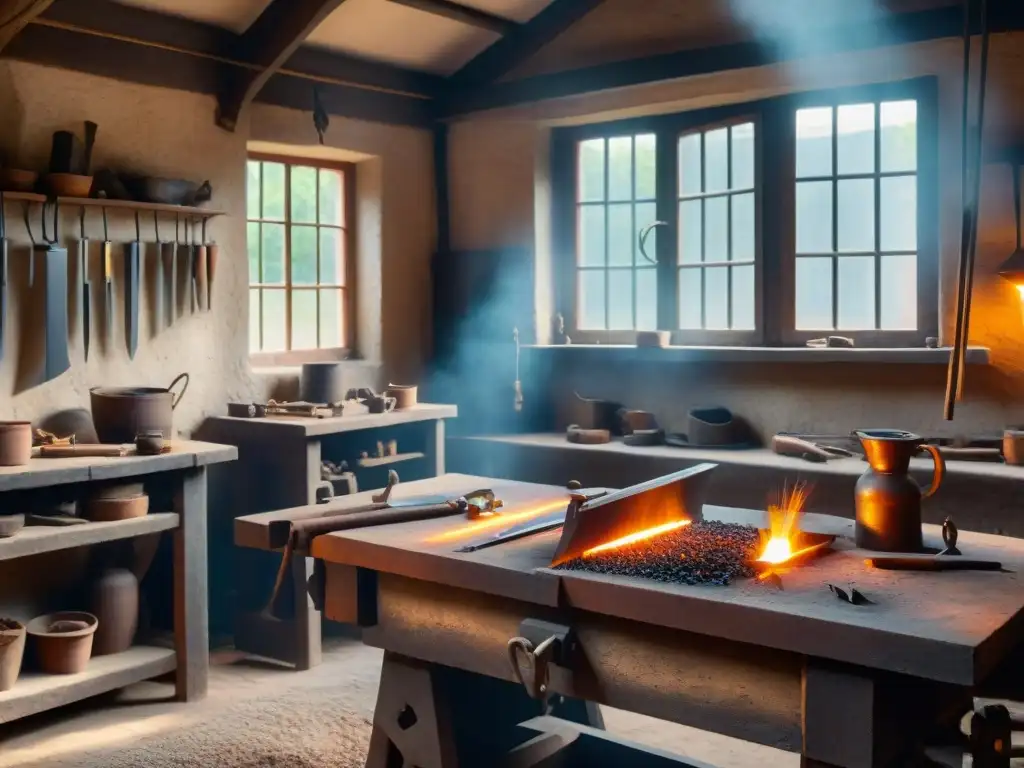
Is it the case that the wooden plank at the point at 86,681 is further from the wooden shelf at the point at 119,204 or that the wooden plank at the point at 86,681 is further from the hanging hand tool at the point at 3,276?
the wooden shelf at the point at 119,204

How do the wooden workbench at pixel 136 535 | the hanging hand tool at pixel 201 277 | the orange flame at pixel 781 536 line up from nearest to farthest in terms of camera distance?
the orange flame at pixel 781 536
the wooden workbench at pixel 136 535
the hanging hand tool at pixel 201 277

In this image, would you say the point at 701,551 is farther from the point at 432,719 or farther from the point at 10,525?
the point at 10,525

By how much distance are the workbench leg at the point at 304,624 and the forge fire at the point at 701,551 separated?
2242mm

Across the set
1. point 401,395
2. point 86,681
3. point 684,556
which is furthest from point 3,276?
point 684,556

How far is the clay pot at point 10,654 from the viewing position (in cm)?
374

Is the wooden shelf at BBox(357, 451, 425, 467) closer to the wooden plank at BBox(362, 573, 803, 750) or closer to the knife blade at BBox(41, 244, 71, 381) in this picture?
the knife blade at BBox(41, 244, 71, 381)

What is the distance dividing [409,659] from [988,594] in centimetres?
137

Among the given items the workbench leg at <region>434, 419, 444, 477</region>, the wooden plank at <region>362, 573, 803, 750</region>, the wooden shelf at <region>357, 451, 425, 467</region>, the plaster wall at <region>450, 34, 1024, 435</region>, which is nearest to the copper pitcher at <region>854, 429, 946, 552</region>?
the wooden plank at <region>362, 573, 803, 750</region>

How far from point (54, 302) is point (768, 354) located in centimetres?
321

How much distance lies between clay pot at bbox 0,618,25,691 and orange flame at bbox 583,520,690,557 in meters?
2.37

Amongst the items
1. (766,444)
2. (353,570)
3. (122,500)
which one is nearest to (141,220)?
(122,500)

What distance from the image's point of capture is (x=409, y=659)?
2.70 m

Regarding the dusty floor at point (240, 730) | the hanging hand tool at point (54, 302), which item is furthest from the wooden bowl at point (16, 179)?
the dusty floor at point (240, 730)

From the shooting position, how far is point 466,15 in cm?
545
